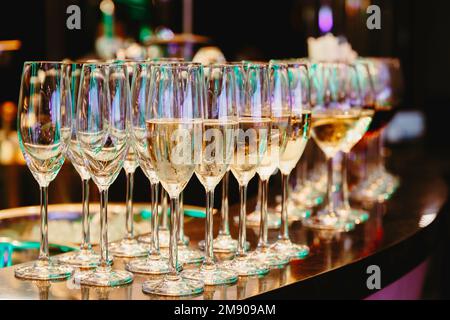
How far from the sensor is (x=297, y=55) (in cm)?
937

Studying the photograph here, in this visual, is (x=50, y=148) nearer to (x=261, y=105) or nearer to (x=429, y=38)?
(x=261, y=105)

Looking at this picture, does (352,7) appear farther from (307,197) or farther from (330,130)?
(330,130)

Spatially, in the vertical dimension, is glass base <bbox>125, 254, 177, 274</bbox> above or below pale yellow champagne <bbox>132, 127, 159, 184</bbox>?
below

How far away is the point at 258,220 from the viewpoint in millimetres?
2646

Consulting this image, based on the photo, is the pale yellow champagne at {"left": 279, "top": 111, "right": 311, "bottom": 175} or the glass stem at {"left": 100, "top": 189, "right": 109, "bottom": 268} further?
the pale yellow champagne at {"left": 279, "top": 111, "right": 311, "bottom": 175}

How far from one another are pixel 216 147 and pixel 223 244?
0.55m

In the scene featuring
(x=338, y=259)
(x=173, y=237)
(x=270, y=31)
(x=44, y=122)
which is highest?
(x=270, y=31)

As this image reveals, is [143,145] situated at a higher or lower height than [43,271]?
higher

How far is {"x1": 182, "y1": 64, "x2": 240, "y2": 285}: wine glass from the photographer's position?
1.76m

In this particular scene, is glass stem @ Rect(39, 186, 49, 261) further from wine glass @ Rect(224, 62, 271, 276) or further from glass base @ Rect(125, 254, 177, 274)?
wine glass @ Rect(224, 62, 271, 276)

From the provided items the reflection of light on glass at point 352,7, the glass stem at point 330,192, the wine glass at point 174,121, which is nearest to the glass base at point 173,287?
the wine glass at point 174,121

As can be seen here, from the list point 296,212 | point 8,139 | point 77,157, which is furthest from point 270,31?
point 77,157

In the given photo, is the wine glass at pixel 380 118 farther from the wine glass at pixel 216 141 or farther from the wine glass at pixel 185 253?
the wine glass at pixel 216 141

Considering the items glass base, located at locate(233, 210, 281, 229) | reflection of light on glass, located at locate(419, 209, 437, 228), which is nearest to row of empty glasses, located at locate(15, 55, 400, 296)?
glass base, located at locate(233, 210, 281, 229)
